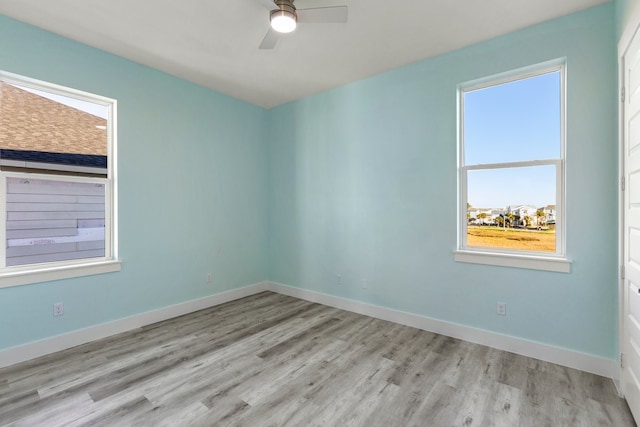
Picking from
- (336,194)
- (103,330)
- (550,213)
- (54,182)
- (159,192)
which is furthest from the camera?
(336,194)

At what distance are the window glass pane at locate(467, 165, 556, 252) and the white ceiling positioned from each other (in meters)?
1.27

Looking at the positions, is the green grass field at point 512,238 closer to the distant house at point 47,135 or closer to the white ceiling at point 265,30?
the white ceiling at point 265,30

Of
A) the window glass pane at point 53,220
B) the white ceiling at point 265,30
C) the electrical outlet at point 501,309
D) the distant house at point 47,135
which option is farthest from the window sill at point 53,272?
the electrical outlet at point 501,309

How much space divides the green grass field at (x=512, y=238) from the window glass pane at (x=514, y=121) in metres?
0.65

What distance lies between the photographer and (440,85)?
3.03 metres

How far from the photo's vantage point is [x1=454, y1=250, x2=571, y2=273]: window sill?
2.43 meters

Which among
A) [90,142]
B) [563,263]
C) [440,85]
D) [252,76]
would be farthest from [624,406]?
[90,142]

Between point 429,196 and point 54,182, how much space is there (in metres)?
3.63

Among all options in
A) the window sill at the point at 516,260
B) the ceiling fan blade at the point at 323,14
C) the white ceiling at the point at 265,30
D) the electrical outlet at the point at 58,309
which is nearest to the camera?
the ceiling fan blade at the point at 323,14

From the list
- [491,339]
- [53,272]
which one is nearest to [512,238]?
[491,339]

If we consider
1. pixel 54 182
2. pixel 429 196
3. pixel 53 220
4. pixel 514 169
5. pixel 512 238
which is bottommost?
pixel 512 238

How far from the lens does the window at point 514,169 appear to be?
99.8 inches

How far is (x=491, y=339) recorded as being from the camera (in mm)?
2758

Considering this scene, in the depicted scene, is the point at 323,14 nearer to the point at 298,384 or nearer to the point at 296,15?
the point at 296,15
